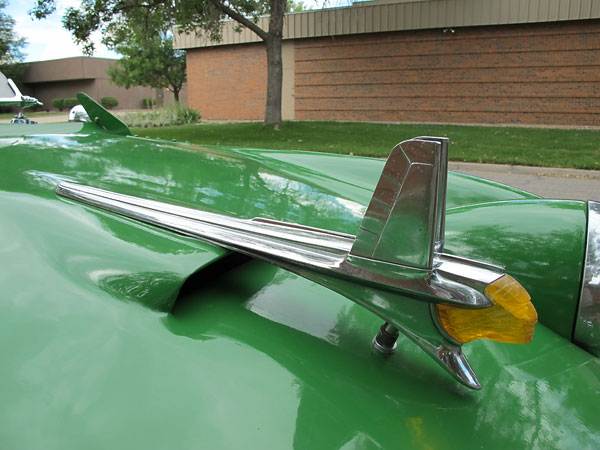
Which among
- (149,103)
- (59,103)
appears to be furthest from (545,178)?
(59,103)

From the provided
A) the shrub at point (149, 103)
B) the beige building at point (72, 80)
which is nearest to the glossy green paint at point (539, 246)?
the shrub at point (149, 103)

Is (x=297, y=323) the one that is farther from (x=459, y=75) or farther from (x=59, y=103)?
(x=59, y=103)

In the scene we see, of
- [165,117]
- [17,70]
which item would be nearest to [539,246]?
[165,117]

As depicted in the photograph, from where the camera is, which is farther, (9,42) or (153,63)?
(9,42)

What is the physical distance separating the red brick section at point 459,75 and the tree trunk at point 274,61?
5552mm

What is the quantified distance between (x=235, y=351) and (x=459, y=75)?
18113mm

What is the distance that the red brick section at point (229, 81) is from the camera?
21062 mm

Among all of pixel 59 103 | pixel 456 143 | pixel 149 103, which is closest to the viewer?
pixel 456 143

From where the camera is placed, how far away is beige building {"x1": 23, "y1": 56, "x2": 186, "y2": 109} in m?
45.1

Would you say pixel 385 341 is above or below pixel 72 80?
below

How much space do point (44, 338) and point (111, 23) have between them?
15.4 metres

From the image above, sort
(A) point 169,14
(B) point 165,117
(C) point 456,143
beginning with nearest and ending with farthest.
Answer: (C) point 456,143 < (A) point 169,14 < (B) point 165,117

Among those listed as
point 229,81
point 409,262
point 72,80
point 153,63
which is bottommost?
point 409,262

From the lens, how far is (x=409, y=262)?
73 centimetres
